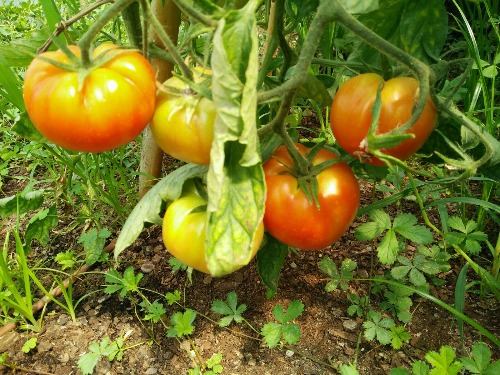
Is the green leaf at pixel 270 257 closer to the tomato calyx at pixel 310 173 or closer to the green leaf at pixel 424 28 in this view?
the tomato calyx at pixel 310 173

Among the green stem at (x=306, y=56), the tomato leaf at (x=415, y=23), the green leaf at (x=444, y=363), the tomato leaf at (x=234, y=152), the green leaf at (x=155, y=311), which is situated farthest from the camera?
the green leaf at (x=155, y=311)

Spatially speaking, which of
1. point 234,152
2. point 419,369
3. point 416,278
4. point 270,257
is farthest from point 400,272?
point 234,152

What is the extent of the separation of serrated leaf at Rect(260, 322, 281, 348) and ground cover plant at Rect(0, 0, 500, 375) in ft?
0.04

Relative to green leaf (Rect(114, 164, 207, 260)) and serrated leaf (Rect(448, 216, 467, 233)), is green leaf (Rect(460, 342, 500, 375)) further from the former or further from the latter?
green leaf (Rect(114, 164, 207, 260))

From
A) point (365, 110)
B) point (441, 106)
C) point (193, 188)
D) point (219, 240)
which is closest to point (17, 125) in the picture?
point (193, 188)

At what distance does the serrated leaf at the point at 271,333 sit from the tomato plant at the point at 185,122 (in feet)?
1.85

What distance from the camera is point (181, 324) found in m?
1.15

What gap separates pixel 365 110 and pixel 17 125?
0.55 m

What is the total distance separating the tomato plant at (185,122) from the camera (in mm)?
647

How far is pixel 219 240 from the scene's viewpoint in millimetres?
562

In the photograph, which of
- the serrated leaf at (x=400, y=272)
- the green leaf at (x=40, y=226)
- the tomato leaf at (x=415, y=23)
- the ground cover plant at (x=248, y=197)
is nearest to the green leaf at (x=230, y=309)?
the ground cover plant at (x=248, y=197)

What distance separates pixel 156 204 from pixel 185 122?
0.74ft

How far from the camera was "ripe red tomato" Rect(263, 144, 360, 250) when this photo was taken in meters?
0.76

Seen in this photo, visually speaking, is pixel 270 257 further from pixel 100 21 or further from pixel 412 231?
pixel 100 21
